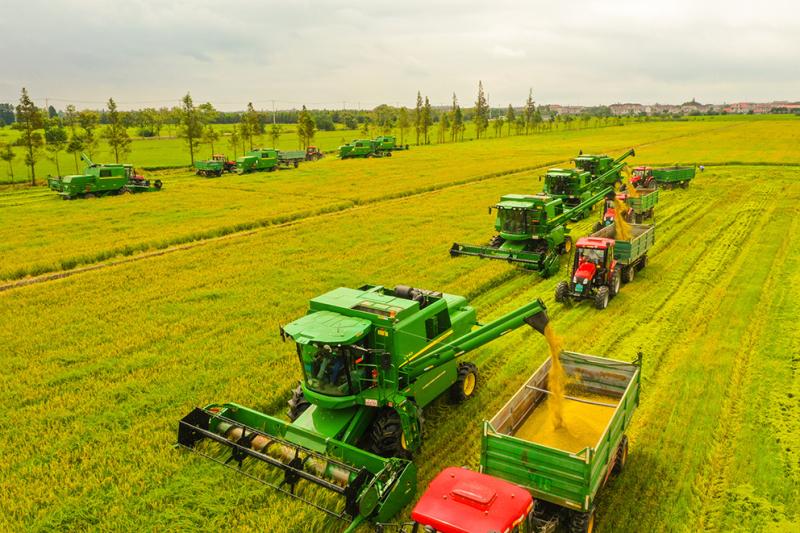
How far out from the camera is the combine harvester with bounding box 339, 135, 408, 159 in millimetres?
71688

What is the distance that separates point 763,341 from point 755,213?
2019 cm

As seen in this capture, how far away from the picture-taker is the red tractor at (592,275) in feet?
56.8

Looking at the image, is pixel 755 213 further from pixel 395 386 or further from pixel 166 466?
pixel 166 466

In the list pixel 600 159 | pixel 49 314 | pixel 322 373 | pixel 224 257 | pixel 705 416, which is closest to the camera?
pixel 322 373

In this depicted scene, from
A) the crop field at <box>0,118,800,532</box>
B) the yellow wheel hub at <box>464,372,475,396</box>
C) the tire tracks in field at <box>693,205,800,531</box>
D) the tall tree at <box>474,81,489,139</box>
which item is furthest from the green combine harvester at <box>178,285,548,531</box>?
the tall tree at <box>474,81,489,139</box>

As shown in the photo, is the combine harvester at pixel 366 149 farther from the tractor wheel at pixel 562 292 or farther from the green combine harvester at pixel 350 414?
the green combine harvester at pixel 350 414

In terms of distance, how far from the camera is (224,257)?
2438cm

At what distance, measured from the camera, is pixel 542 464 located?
7699 millimetres

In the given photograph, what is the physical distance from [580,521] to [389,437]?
344 cm

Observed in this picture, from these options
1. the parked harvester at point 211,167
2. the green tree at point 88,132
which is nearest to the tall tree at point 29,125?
the green tree at point 88,132

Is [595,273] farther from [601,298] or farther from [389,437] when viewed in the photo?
[389,437]

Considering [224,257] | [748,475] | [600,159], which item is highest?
[600,159]

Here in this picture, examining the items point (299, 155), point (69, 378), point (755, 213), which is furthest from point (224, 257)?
point (299, 155)

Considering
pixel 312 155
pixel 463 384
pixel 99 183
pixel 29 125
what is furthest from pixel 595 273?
pixel 312 155
